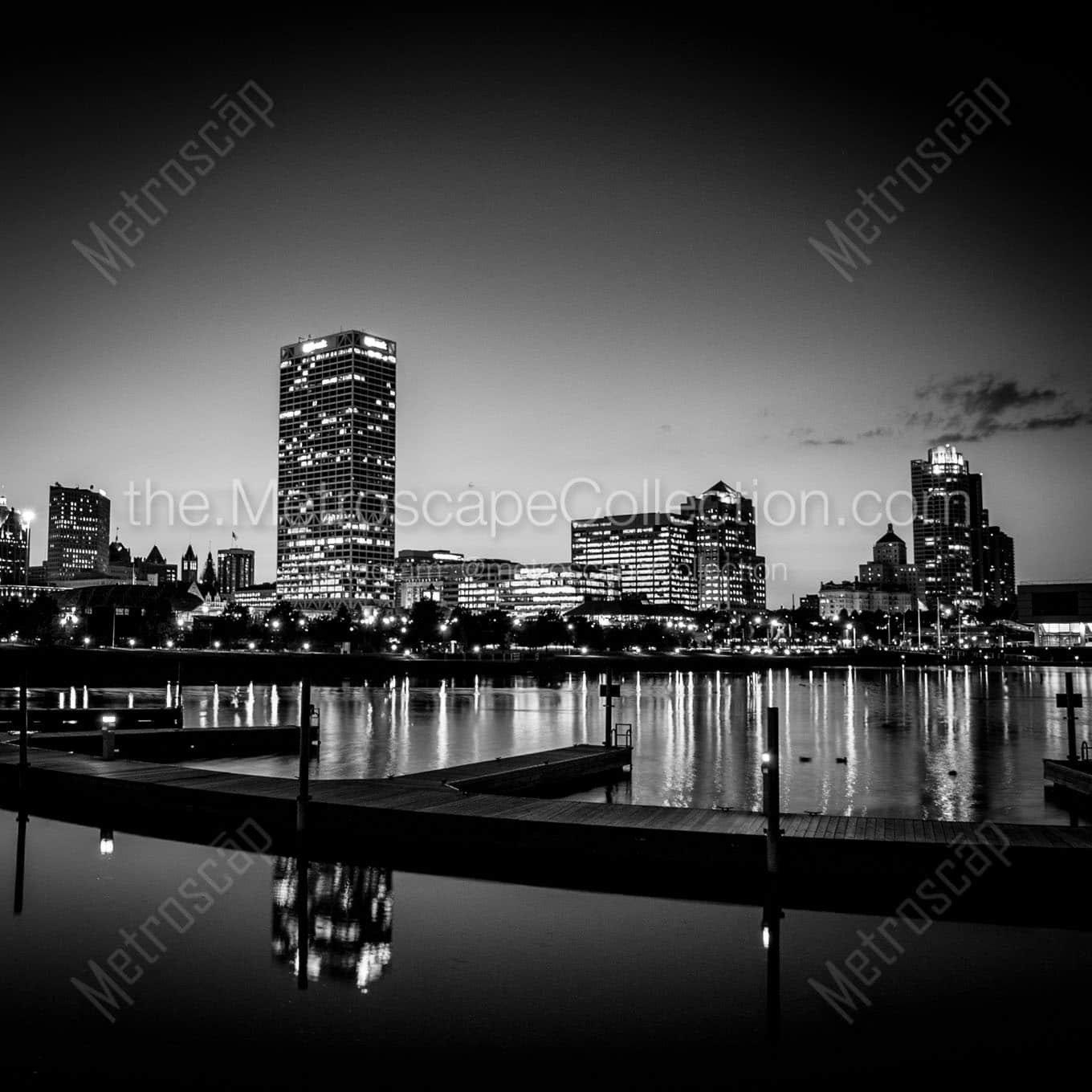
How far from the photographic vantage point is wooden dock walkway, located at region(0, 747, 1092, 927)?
16172 millimetres

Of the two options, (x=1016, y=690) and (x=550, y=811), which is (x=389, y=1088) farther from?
(x=1016, y=690)

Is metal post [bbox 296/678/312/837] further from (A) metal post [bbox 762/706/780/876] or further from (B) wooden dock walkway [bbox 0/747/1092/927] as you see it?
(A) metal post [bbox 762/706/780/876]

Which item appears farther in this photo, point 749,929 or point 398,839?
point 398,839

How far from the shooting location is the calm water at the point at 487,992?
10.1 m

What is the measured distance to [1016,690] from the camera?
100812 mm

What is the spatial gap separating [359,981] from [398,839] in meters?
6.88

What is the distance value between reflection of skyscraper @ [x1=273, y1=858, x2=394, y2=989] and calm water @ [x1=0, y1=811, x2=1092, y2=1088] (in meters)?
0.05

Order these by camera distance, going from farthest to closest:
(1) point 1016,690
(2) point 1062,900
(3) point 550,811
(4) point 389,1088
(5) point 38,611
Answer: (5) point 38,611, (1) point 1016,690, (3) point 550,811, (2) point 1062,900, (4) point 389,1088

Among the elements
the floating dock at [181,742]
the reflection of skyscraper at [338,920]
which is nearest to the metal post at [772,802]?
the reflection of skyscraper at [338,920]

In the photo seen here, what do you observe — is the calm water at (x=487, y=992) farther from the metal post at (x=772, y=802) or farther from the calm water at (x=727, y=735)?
the calm water at (x=727, y=735)

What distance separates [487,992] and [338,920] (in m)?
3.74

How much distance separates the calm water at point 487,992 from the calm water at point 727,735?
13.5 meters

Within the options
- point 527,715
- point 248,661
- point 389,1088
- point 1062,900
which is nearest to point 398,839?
point 389,1088

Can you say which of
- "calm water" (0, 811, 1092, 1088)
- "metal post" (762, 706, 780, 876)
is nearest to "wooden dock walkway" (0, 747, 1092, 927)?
"metal post" (762, 706, 780, 876)
